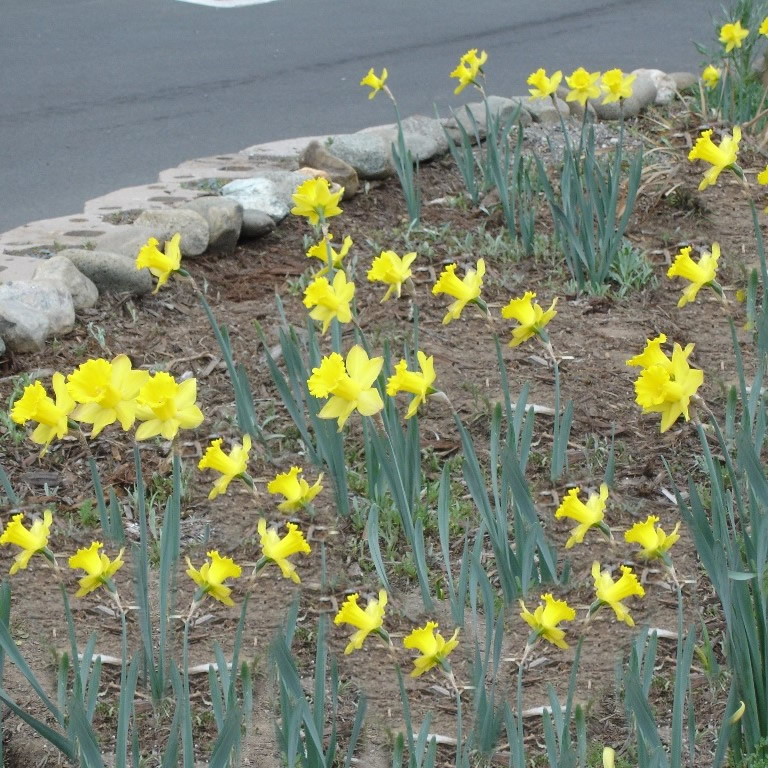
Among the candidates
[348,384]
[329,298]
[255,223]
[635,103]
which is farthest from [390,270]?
[635,103]

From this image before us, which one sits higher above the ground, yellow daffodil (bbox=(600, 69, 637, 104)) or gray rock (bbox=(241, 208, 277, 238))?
yellow daffodil (bbox=(600, 69, 637, 104))

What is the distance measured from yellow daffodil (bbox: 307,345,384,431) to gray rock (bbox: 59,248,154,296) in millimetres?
2094

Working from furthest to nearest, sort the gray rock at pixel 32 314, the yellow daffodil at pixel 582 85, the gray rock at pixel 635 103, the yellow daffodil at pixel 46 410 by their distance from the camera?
the gray rock at pixel 635 103 → the yellow daffodil at pixel 582 85 → the gray rock at pixel 32 314 → the yellow daffodil at pixel 46 410

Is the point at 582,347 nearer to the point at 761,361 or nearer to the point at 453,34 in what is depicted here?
the point at 761,361

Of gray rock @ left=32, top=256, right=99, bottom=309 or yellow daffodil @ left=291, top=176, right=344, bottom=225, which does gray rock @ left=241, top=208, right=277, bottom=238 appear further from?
yellow daffodil @ left=291, top=176, right=344, bottom=225

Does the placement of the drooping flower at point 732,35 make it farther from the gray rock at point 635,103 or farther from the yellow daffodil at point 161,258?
the yellow daffodil at point 161,258

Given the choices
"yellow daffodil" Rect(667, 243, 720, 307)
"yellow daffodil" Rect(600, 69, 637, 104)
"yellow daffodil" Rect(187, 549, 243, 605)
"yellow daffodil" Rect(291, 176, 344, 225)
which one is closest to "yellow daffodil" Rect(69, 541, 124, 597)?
"yellow daffodil" Rect(187, 549, 243, 605)

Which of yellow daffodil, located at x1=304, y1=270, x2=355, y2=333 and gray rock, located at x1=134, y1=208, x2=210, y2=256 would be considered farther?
gray rock, located at x1=134, y1=208, x2=210, y2=256

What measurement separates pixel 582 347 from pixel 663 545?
1847mm

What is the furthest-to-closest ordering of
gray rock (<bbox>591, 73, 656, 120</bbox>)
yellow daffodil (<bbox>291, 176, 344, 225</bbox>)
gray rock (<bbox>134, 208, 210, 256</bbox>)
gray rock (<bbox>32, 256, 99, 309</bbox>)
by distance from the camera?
gray rock (<bbox>591, 73, 656, 120</bbox>) → gray rock (<bbox>134, 208, 210, 256</bbox>) → gray rock (<bbox>32, 256, 99, 309</bbox>) → yellow daffodil (<bbox>291, 176, 344, 225</bbox>)

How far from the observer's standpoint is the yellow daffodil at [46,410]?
2.20 m

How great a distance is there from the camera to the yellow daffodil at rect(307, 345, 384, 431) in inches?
86.8

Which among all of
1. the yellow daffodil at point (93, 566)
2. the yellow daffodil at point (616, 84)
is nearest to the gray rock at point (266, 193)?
the yellow daffodil at point (616, 84)

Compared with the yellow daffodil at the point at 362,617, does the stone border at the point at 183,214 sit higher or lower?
higher
